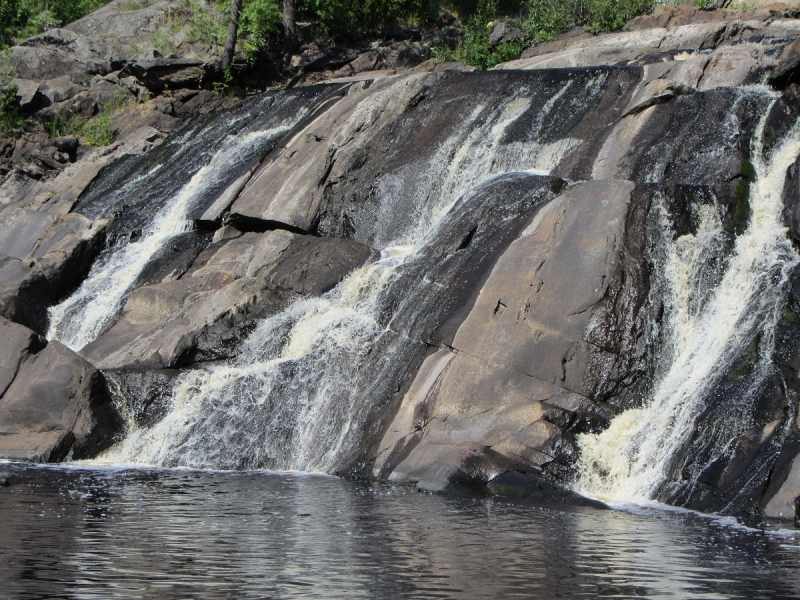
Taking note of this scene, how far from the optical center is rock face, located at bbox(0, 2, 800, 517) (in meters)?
13.7

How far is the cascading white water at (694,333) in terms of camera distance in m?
13.1

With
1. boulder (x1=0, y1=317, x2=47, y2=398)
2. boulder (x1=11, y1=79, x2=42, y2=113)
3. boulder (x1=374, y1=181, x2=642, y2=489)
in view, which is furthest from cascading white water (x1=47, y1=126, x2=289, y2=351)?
boulder (x1=11, y1=79, x2=42, y2=113)

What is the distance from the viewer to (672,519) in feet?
36.6

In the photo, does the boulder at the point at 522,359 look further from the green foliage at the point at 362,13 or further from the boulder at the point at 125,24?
the boulder at the point at 125,24

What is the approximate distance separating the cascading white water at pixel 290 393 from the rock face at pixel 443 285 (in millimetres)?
42

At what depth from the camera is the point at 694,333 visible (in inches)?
582

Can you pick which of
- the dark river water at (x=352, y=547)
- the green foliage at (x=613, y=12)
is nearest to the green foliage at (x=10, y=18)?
the green foliage at (x=613, y=12)

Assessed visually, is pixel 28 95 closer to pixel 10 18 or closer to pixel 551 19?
pixel 10 18

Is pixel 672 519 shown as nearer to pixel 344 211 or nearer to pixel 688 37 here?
pixel 344 211

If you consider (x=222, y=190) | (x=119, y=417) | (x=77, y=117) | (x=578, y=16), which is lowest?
(x=119, y=417)

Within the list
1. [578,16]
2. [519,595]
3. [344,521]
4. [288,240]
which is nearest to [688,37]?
Answer: [578,16]

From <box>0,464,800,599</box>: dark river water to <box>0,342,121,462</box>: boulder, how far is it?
8.70 feet

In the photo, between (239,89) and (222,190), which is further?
(239,89)

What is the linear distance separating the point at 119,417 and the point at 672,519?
9249 millimetres
